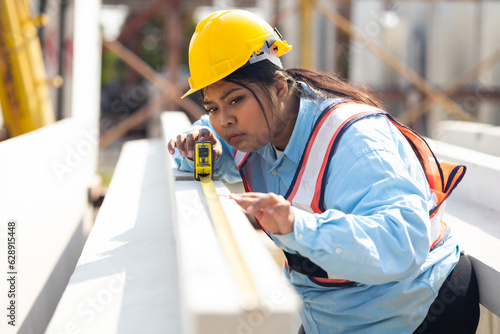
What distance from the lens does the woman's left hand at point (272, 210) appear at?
4.47 ft

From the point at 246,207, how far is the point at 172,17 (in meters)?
9.02

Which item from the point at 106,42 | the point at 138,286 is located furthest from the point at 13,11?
the point at 106,42

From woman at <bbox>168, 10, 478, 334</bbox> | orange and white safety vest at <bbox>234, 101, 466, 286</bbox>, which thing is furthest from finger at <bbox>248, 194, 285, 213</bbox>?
orange and white safety vest at <bbox>234, 101, 466, 286</bbox>

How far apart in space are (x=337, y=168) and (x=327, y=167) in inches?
2.8

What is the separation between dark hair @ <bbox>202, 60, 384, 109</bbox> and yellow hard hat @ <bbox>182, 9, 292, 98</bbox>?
0.03 m

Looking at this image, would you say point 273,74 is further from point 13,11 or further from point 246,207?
point 13,11

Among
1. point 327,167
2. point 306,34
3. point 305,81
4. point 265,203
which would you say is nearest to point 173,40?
point 306,34

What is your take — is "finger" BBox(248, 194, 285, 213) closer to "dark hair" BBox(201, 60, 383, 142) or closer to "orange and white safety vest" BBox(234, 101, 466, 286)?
"orange and white safety vest" BBox(234, 101, 466, 286)

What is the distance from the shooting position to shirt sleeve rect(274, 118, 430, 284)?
4.55 feet

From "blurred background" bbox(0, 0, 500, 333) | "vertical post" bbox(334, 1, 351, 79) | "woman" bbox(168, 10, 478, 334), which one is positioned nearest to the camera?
"woman" bbox(168, 10, 478, 334)

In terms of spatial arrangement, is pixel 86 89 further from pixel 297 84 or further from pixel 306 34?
pixel 297 84

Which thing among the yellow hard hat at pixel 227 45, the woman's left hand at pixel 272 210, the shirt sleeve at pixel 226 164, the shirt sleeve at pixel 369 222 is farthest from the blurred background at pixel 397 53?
the woman's left hand at pixel 272 210

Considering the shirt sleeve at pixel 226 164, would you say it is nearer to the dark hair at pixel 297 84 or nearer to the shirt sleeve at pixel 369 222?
the dark hair at pixel 297 84

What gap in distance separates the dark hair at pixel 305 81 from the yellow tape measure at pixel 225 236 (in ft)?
1.17
